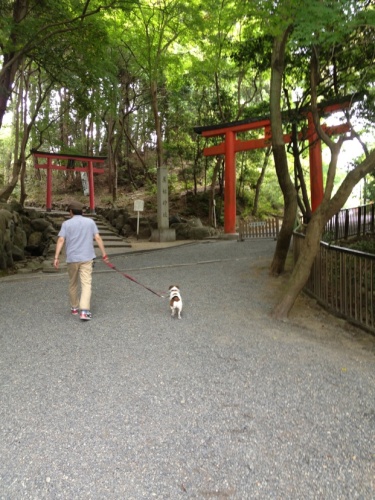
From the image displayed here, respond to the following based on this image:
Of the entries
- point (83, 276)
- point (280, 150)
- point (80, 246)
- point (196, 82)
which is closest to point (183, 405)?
point (83, 276)

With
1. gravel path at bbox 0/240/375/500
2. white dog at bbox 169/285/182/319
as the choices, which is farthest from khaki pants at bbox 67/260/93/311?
white dog at bbox 169/285/182/319

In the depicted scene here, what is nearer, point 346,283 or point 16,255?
point 346,283

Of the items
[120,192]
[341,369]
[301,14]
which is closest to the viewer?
[341,369]

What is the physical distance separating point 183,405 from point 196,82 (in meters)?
19.6

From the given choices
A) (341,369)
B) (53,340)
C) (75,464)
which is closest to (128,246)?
(53,340)

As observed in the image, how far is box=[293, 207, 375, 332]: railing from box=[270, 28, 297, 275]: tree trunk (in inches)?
47.0

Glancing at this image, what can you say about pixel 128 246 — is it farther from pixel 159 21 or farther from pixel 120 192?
pixel 120 192

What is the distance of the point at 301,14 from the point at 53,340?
5.25m

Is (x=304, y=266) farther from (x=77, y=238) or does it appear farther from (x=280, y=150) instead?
(x=77, y=238)

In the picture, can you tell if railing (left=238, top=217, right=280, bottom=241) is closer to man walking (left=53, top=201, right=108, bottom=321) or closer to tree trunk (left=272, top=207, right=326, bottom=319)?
tree trunk (left=272, top=207, right=326, bottom=319)

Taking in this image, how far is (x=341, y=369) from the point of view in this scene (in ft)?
12.2

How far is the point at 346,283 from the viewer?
555 cm

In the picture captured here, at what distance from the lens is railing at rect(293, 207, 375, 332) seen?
5066 millimetres

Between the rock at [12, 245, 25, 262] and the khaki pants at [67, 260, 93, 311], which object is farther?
the rock at [12, 245, 25, 262]
